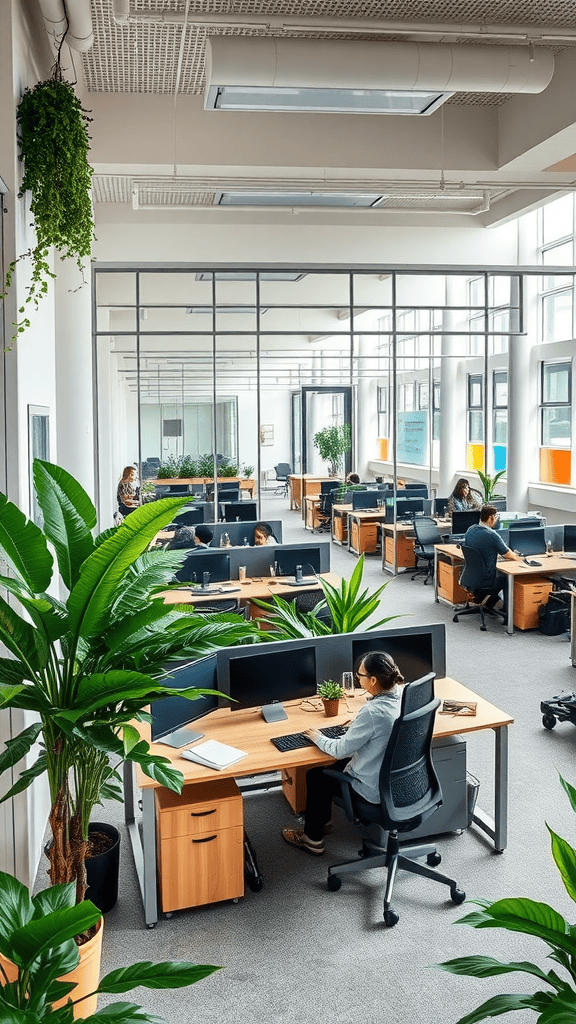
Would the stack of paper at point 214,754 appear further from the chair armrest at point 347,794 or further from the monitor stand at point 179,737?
the chair armrest at point 347,794

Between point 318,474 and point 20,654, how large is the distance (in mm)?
18303

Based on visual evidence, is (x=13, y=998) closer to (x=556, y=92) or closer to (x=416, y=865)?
(x=416, y=865)

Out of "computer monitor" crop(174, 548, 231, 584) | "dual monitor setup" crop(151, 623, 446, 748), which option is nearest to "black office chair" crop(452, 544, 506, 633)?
"computer monitor" crop(174, 548, 231, 584)

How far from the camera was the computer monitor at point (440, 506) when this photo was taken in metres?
12.9

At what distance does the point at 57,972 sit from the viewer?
2195 millimetres

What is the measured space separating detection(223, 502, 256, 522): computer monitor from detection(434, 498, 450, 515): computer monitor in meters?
3.06

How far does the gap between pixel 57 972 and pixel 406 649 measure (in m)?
2.92

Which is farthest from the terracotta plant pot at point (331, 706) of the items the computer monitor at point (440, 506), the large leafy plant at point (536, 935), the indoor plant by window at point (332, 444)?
the indoor plant by window at point (332, 444)

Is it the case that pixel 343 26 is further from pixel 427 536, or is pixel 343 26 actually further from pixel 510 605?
pixel 427 536

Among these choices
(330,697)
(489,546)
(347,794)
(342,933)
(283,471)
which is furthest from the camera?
(283,471)

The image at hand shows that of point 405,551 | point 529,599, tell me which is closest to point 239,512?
point 405,551

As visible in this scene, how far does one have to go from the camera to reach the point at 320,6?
6.05 m

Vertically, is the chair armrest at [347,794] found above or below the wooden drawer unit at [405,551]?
below

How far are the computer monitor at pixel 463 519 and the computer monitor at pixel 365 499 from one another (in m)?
3.71
